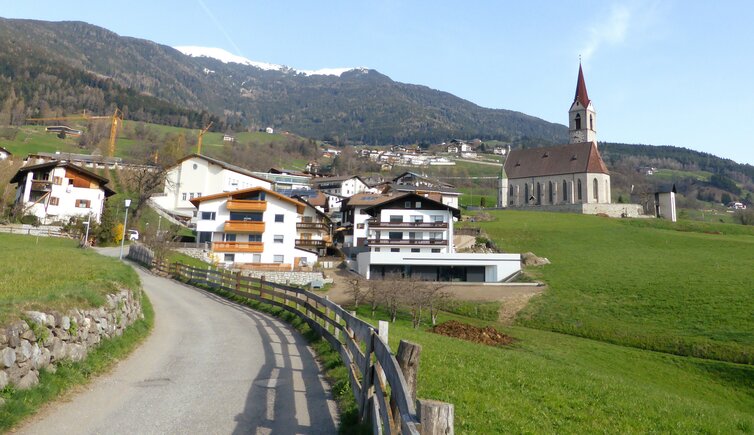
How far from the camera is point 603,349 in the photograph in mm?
26531

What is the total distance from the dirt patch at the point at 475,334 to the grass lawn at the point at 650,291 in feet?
23.4

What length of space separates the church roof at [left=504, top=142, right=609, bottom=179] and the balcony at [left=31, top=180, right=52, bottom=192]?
98204 mm

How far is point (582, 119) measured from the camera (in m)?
130

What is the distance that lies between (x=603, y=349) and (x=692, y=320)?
333 inches

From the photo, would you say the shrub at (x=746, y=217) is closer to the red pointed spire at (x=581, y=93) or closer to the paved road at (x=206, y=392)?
the red pointed spire at (x=581, y=93)

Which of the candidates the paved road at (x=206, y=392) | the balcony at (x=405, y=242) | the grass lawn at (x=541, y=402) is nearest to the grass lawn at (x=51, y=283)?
the paved road at (x=206, y=392)

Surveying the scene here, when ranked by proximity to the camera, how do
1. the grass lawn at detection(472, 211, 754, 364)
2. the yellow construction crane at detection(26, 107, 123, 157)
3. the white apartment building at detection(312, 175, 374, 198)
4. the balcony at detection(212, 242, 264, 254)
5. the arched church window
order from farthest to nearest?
the yellow construction crane at detection(26, 107, 123, 157)
the white apartment building at detection(312, 175, 374, 198)
the arched church window
the balcony at detection(212, 242, 264, 254)
the grass lawn at detection(472, 211, 754, 364)

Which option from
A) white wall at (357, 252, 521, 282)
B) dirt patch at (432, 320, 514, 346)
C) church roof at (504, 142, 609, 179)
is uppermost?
church roof at (504, 142, 609, 179)

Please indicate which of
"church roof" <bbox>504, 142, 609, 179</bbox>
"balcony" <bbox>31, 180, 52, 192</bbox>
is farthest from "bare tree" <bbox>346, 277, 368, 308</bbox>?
"church roof" <bbox>504, 142, 609, 179</bbox>

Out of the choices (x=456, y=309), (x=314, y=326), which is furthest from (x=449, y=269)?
(x=314, y=326)

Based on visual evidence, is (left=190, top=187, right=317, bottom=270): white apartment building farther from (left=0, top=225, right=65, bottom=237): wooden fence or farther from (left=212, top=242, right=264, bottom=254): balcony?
(left=0, top=225, right=65, bottom=237): wooden fence

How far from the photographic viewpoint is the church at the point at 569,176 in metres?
105

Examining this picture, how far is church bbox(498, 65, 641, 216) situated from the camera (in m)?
105

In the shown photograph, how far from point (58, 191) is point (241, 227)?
24940mm
